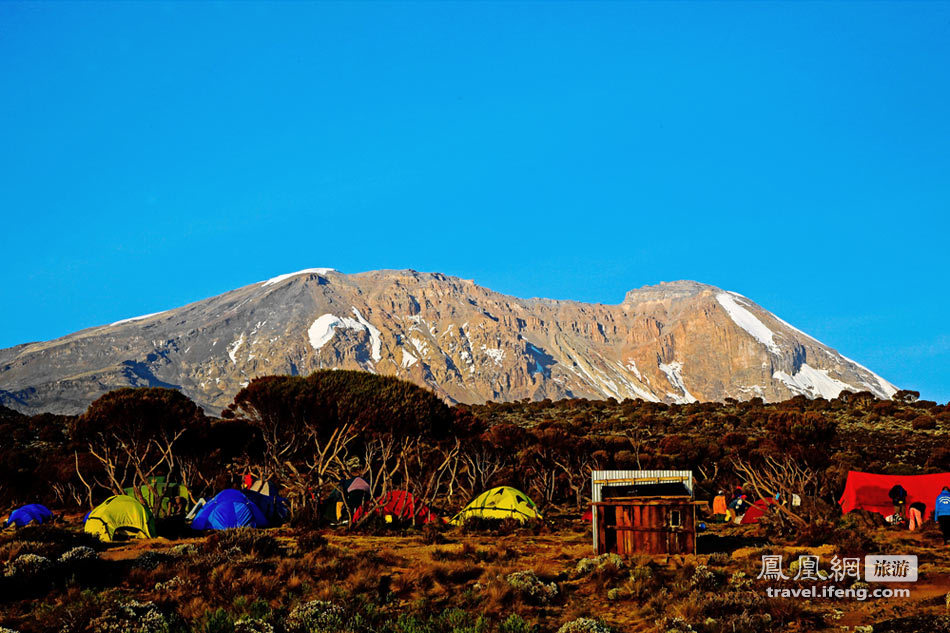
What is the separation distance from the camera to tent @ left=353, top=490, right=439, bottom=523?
24547 millimetres

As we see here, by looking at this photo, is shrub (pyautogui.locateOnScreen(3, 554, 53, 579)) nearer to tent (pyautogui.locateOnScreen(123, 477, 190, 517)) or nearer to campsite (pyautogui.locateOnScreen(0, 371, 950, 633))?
campsite (pyautogui.locateOnScreen(0, 371, 950, 633))

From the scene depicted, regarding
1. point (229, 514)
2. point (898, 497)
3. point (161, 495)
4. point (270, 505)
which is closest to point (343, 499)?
point (270, 505)

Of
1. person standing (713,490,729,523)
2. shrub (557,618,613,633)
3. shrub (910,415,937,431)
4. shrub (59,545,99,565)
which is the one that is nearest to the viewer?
shrub (557,618,613,633)

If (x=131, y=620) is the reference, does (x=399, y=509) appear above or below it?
above

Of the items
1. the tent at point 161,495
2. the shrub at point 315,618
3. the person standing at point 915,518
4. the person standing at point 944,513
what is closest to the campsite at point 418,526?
the shrub at point 315,618

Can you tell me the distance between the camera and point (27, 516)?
27.1 m

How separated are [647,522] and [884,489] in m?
11.9

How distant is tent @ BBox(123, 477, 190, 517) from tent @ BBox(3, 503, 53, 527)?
2.87 meters

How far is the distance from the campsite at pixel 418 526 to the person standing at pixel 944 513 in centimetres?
45

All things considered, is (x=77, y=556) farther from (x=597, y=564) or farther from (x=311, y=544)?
(x=597, y=564)

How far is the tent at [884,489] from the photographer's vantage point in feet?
80.4

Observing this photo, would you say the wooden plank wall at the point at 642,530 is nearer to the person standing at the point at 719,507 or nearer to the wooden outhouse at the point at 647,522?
the wooden outhouse at the point at 647,522

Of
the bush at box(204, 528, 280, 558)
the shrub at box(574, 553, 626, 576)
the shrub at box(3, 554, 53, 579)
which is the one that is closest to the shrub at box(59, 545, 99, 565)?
the shrub at box(3, 554, 53, 579)

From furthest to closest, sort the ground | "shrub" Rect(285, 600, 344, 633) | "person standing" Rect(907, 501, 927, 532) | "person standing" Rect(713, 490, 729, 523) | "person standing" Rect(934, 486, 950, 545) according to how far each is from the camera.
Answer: "person standing" Rect(713, 490, 729, 523), "person standing" Rect(907, 501, 927, 532), "person standing" Rect(934, 486, 950, 545), the ground, "shrub" Rect(285, 600, 344, 633)
